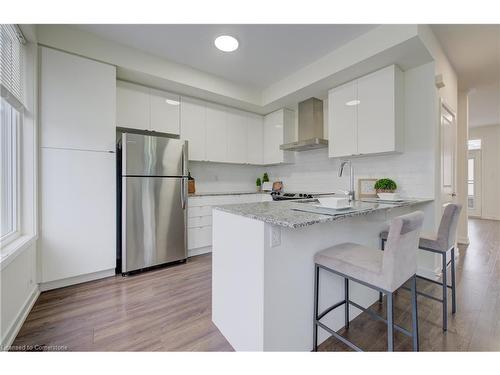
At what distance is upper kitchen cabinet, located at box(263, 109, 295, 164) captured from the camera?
13.1ft

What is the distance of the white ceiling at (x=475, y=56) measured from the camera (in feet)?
7.98

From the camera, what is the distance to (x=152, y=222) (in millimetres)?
2742

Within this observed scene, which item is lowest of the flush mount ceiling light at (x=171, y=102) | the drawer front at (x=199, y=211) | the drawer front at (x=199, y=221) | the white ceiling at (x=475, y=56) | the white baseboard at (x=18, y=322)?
the white baseboard at (x=18, y=322)

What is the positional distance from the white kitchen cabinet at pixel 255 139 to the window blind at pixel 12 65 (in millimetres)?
2910

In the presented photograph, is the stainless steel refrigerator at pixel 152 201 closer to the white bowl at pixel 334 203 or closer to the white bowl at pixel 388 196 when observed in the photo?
the white bowl at pixel 334 203

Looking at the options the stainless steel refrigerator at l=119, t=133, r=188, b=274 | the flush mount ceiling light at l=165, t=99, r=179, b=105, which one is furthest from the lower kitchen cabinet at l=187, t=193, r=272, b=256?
the flush mount ceiling light at l=165, t=99, r=179, b=105

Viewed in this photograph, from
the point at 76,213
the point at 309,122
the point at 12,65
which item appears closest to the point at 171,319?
the point at 76,213

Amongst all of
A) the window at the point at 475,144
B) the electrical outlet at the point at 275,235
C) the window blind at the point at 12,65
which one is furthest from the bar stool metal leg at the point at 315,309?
the window at the point at 475,144

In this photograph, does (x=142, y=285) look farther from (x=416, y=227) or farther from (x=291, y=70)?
(x=291, y=70)

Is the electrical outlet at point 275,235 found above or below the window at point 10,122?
below

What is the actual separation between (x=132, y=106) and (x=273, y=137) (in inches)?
90.2

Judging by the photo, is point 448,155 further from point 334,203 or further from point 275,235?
point 275,235

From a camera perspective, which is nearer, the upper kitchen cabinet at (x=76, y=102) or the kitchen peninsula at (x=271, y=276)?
the kitchen peninsula at (x=271, y=276)
